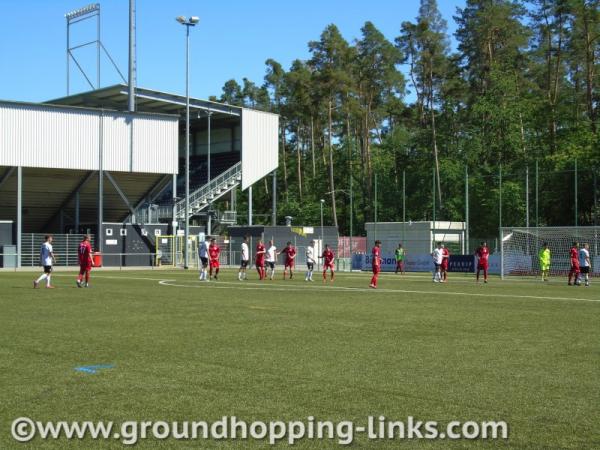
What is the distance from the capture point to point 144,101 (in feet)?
224

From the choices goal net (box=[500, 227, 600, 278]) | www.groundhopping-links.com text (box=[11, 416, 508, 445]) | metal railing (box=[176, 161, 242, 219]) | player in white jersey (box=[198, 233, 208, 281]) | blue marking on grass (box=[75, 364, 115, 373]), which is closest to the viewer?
www.groundhopping-links.com text (box=[11, 416, 508, 445])

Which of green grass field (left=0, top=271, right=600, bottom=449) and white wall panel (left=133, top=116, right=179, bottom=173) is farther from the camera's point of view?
→ white wall panel (left=133, top=116, right=179, bottom=173)

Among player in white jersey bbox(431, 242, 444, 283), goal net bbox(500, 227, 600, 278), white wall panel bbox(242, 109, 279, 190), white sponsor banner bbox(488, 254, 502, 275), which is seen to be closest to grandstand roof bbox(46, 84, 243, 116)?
white wall panel bbox(242, 109, 279, 190)

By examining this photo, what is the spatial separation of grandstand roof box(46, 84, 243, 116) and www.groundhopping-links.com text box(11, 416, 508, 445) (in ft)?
191

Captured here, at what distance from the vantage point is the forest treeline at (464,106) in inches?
2588

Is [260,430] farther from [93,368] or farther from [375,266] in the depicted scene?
[375,266]

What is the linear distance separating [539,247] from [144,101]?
118 ft

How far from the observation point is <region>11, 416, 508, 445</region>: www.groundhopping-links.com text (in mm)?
6977

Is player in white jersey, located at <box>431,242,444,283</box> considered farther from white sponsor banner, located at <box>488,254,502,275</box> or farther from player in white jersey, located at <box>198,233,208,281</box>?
white sponsor banner, located at <box>488,254,502,275</box>

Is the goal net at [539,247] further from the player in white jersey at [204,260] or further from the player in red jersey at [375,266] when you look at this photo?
the player in white jersey at [204,260]

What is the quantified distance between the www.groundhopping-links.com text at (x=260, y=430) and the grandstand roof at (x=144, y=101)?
58188mm

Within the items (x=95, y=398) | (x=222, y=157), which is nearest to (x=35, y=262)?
(x=222, y=157)

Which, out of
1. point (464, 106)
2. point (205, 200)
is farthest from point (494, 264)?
point (464, 106)

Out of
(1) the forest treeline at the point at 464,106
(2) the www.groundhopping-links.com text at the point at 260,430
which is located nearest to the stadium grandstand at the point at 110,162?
(1) the forest treeline at the point at 464,106
